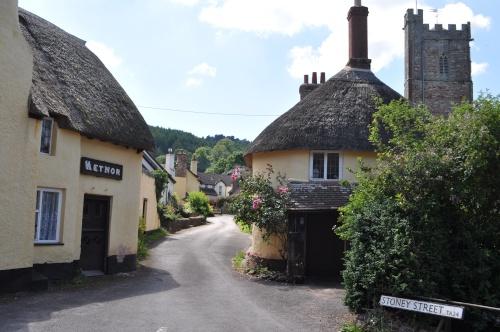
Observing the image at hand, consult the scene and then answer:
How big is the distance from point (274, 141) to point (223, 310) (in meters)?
8.47

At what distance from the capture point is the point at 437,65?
177 ft

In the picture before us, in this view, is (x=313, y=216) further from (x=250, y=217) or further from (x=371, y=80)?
(x=371, y=80)

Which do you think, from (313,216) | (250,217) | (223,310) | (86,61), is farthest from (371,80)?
(223,310)

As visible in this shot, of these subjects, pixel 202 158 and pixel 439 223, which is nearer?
pixel 439 223

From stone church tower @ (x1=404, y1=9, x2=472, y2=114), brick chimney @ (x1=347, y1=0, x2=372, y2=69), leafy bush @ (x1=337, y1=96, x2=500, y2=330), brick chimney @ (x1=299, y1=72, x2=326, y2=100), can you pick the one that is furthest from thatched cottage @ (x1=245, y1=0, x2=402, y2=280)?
stone church tower @ (x1=404, y1=9, x2=472, y2=114)

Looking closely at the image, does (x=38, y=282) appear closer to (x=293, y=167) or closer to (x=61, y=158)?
(x=61, y=158)

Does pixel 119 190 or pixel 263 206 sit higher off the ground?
pixel 119 190

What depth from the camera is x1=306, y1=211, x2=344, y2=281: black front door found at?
685 inches

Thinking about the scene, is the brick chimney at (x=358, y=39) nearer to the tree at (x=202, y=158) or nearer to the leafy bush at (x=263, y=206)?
the leafy bush at (x=263, y=206)

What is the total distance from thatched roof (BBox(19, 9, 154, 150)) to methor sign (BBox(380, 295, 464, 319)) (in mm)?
9139

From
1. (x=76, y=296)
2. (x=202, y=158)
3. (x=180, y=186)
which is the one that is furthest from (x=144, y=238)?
(x=202, y=158)

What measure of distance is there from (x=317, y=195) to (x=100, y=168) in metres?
7.21

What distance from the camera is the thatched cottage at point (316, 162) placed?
16391 mm

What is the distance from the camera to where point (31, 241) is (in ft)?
39.0
